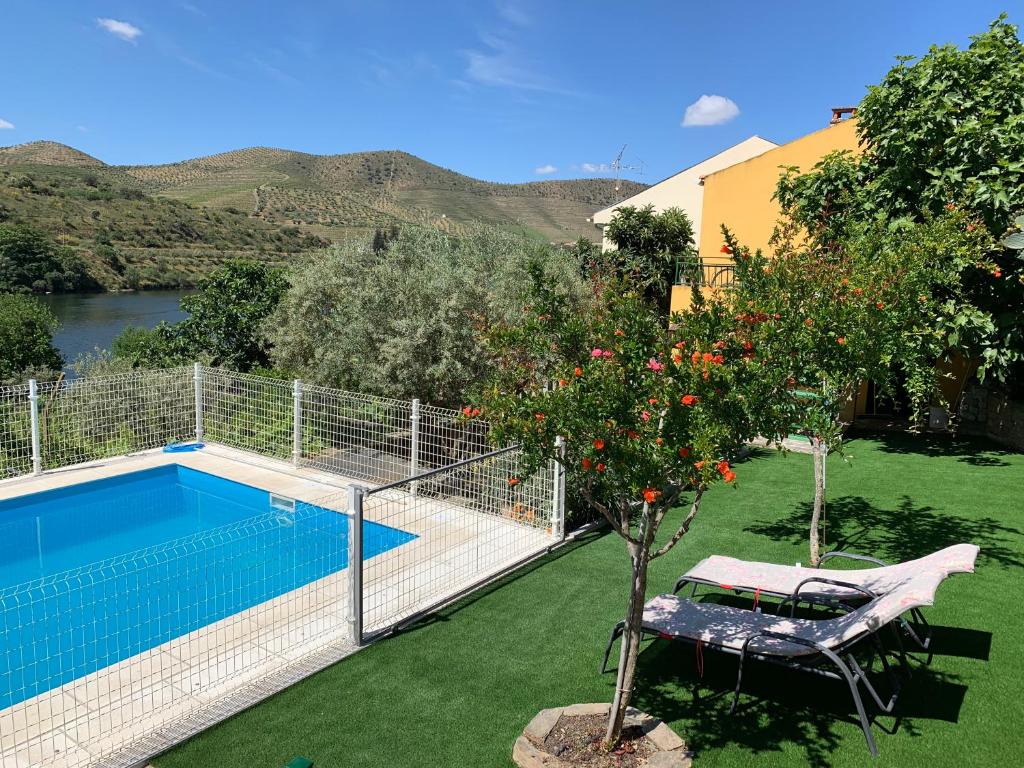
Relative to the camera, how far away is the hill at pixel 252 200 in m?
52.7

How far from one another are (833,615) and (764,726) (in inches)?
79.7

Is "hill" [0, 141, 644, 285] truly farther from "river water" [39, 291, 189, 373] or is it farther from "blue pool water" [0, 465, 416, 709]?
"blue pool water" [0, 465, 416, 709]

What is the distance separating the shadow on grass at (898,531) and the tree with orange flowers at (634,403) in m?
4.82

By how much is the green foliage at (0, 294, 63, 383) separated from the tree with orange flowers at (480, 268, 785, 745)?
42.9ft

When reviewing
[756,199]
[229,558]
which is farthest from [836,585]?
[756,199]

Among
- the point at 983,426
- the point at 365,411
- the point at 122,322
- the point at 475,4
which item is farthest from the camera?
the point at 122,322

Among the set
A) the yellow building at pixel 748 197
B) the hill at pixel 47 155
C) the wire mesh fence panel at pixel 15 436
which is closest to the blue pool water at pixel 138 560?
the wire mesh fence panel at pixel 15 436

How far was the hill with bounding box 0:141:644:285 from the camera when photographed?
52656 millimetres

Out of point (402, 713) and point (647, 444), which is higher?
point (647, 444)

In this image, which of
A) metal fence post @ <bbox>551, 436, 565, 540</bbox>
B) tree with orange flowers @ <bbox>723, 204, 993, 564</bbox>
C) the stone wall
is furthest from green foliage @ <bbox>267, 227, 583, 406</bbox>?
the stone wall

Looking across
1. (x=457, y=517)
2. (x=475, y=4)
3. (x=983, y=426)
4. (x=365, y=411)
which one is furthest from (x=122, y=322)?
(x=983, y=426)

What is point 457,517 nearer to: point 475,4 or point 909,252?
point 909,252

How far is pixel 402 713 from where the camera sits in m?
4.96

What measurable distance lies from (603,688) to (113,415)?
405 inches
